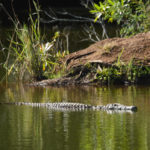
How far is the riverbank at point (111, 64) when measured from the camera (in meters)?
11.2

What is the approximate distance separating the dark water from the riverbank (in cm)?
144

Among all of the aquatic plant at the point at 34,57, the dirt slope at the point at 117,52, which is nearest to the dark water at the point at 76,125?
the dirt slope at the point at 117,52

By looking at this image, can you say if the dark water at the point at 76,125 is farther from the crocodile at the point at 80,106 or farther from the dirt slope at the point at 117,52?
the dirt slope at the point at 117,52

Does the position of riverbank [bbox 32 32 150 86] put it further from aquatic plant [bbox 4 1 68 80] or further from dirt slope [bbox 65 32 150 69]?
aquatic plant [bbox 4 1 68 80]

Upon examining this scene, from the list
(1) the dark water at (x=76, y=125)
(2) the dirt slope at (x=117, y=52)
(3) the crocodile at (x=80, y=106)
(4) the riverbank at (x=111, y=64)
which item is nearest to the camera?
(1) the dark water at (x=76, y=125)

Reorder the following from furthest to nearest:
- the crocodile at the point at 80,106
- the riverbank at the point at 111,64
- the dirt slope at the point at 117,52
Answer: the dirt slope at the point at 117,52, the riverbank at the point at 111,64, the crocodile at the point at 80,106

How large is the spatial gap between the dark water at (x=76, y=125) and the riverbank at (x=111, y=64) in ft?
4.72

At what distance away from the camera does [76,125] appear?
6711 mm

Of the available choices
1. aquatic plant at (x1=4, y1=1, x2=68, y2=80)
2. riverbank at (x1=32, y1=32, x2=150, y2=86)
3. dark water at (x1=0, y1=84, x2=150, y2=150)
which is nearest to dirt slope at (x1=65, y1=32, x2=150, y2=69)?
riverbank at (x1=32, y1=32, x2=150, y2=86)

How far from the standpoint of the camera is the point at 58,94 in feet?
32.8

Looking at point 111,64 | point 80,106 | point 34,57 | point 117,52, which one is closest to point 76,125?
point 80,106

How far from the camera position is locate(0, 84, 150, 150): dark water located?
5.61 meters

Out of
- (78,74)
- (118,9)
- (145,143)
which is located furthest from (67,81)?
(145,143)

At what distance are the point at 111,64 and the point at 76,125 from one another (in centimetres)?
472
